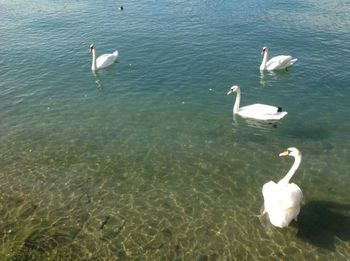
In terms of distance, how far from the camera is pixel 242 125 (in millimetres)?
22656

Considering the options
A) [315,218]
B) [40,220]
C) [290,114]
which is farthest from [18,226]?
[290,114]

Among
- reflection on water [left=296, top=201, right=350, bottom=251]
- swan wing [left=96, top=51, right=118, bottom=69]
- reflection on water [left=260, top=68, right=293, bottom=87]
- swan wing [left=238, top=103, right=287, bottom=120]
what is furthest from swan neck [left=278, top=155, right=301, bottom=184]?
swan wing [left=96, top=51, right=118, bottom=69]

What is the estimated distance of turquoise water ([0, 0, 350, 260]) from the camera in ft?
49.7

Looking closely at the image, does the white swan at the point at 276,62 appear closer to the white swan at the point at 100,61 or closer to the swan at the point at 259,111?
the swan at the point at 259,111

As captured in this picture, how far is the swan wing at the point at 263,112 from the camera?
22203 millimetres

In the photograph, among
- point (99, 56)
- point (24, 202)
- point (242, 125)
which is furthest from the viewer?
point (99, 56)

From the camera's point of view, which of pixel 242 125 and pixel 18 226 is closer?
pixel 18 226

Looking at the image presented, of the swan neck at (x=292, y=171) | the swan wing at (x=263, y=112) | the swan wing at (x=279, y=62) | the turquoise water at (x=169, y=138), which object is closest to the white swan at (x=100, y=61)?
the turquoise water at (x=169, y=138)

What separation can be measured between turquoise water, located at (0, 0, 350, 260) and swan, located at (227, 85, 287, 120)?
0.48 m

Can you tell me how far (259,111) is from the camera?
22516 mm

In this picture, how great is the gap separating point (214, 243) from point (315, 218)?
4290mm

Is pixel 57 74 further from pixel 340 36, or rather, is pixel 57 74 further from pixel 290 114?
pixel 340 36

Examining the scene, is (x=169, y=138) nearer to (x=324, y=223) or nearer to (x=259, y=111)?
(x=259, y=111)

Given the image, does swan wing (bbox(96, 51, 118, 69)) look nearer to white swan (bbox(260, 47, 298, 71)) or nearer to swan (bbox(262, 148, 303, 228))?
white swan (bbox(260, 47, 298, 71))
